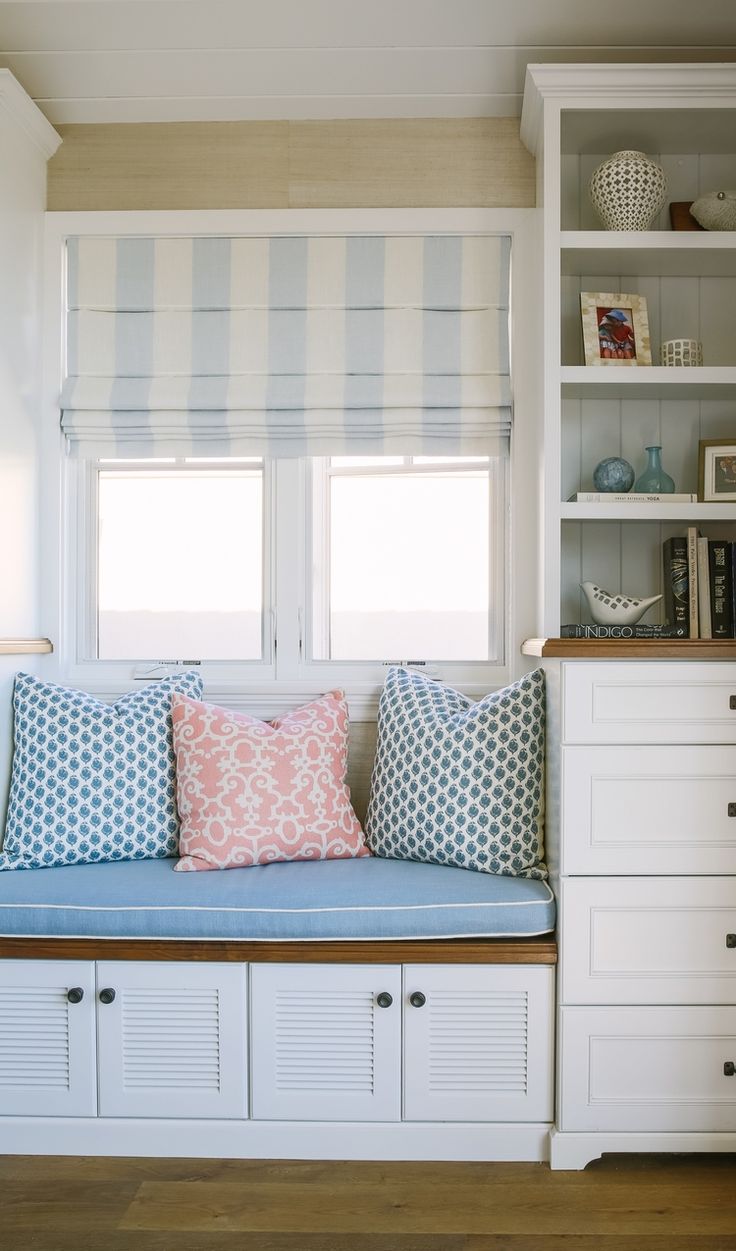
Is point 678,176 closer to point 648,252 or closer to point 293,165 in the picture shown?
point 648,252

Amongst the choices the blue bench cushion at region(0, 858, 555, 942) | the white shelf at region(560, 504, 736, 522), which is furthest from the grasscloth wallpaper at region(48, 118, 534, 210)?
the blue bench cushion at region(0, 858, 555, 942)

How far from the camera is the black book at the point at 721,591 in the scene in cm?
246

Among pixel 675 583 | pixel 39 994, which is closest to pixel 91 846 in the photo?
pixel 39 994

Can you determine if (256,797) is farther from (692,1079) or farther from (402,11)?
(402,11)

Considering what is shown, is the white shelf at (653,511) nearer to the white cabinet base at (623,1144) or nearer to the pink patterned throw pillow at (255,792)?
the pink patterned throw pillow at (255,792)

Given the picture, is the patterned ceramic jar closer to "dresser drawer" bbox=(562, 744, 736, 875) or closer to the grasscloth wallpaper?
the grasscloth wallpaper

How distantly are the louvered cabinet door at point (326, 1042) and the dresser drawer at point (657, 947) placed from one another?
1.39 ft

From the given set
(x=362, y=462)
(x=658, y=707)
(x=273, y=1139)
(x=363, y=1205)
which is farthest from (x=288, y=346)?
(x=363, y=1205)

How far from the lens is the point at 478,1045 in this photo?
2.12m

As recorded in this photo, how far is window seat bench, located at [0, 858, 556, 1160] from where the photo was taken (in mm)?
2109

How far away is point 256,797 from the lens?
237 centimetres

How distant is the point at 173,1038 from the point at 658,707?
1298mm

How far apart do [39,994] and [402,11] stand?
7.99 ft

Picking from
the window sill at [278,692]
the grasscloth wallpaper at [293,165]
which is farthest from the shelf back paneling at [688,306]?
the window sill at [278,692]
